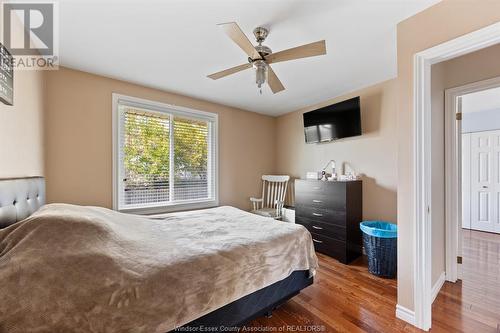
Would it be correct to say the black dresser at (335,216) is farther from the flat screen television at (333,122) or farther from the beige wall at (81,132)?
the beige wall at (81,132)

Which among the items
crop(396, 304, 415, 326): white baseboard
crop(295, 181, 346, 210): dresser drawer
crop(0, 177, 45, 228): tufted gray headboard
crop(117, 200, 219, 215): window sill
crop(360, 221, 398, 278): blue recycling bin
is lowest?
crop(396, 304, 415, 326): white baseboard

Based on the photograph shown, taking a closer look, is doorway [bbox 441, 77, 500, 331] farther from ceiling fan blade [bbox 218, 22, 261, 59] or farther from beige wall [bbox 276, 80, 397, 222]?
ceiling fan blade [bbox 218, 22, 261, 59]

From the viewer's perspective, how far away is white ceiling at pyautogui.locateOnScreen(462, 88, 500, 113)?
3.44 meters

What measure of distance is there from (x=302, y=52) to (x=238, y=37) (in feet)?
1.65

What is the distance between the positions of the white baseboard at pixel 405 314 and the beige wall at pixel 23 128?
10.3 ft

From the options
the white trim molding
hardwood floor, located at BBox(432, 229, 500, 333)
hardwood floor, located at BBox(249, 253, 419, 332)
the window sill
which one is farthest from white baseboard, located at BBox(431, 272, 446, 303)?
the window sill

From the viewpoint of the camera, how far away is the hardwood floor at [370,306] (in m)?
1.73

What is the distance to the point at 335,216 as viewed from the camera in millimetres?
3045

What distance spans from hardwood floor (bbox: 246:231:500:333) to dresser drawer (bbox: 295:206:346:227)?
0.61m

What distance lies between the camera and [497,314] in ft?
6.02

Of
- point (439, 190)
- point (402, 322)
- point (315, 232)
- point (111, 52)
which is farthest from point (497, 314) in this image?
point (111, 52)

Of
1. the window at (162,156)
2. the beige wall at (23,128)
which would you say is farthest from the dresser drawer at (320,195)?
the beige wall at (23,128)

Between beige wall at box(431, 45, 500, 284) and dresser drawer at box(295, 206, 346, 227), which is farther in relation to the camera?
dresser drawer at box(295, 206, 346, 227)

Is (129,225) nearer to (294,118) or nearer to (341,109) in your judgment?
(341,109)
